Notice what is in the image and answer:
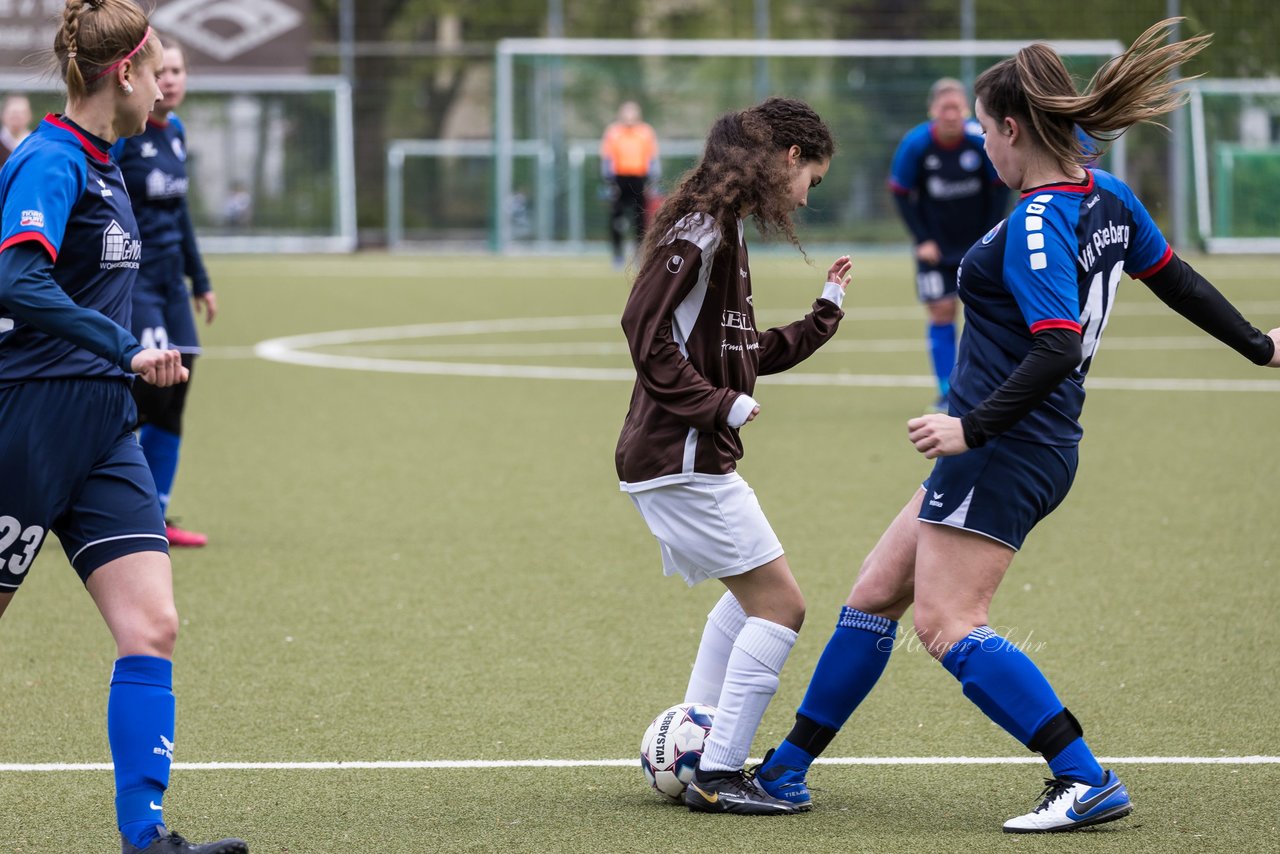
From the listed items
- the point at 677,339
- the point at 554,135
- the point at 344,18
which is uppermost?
the point at 344,18

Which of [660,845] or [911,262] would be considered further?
[911,262]

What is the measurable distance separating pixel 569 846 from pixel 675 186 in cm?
Answer: 161

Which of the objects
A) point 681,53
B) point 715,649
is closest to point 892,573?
point 715,649

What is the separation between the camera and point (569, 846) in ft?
13.3

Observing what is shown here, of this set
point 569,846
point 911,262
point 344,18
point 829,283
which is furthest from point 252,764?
point 344,18

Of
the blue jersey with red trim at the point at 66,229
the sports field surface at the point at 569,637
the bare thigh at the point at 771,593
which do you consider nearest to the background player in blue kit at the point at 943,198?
the sports field surface at the point at 569,637

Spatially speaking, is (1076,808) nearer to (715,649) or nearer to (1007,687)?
(1007,687)

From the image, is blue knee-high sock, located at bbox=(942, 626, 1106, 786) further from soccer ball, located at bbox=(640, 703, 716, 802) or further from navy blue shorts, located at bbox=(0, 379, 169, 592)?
navy blue shorts, located at bbox=(0, 379, 169, 592)

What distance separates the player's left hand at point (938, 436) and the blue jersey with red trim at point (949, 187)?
7.95 metres

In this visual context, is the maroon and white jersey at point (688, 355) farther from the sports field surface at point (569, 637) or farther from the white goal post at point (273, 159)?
the white goal post at point (273, 159)

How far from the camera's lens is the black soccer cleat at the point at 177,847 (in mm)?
3645

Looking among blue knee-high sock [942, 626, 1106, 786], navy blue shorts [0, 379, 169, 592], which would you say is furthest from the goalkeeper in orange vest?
navy blue shorts [0, 379, 169, 592]

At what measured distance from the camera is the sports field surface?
4293 millimetres

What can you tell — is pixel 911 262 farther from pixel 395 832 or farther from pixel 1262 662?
pixel 395 832
